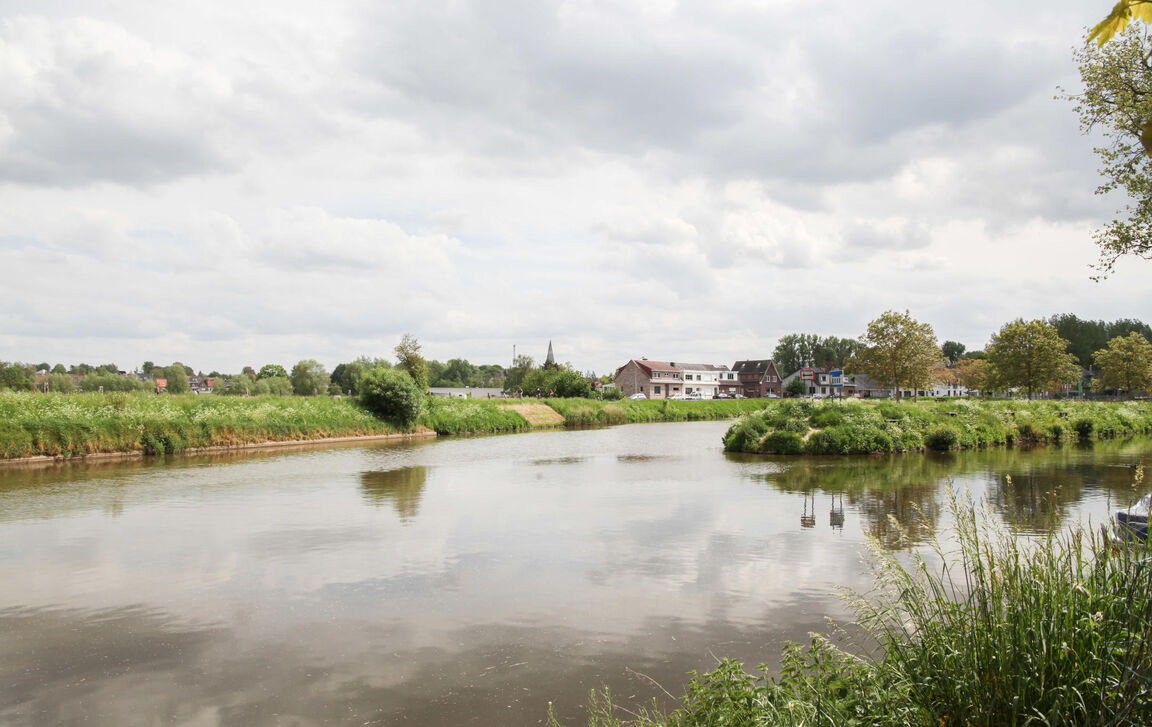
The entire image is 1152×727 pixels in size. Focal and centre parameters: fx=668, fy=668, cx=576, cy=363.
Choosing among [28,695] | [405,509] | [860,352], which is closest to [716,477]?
[405,509]

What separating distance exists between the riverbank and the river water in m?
6.35

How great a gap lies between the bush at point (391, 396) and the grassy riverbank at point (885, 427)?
1975 centimetres

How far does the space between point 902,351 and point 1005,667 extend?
49211mm

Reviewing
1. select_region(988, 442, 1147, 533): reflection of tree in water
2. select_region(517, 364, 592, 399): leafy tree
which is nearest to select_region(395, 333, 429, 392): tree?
select_region(517, 364, 592, 399): leafy tree

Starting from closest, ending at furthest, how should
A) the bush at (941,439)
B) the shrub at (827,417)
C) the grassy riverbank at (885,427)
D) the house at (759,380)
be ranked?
the grassy riverbank at (885,427) → the shrub at (827,417) → the bush at (941,439) → the house at (759,380)

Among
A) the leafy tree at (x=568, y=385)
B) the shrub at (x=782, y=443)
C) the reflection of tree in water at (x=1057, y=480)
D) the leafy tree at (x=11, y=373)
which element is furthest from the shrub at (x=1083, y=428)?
the leafy tree at (x=11, y=373)

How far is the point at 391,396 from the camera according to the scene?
132 feet

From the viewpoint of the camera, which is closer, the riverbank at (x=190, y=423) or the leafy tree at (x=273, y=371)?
the riverbank at (x=190, y=423)

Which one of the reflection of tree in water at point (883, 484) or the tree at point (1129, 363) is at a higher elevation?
the tree at point (1129, 363)

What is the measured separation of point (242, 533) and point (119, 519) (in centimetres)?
359

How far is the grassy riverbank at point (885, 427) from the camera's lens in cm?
2766

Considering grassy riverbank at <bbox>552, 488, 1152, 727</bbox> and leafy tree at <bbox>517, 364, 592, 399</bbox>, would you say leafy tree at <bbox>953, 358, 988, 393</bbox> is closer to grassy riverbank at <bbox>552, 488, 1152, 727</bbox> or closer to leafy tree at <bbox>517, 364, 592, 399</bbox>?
leafy tree at <bbox>517, 364, 592, 399</bbox>

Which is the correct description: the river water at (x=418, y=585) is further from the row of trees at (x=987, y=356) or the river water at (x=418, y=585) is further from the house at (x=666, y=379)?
the house at (x=666, y=379)

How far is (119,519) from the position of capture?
557 inches
